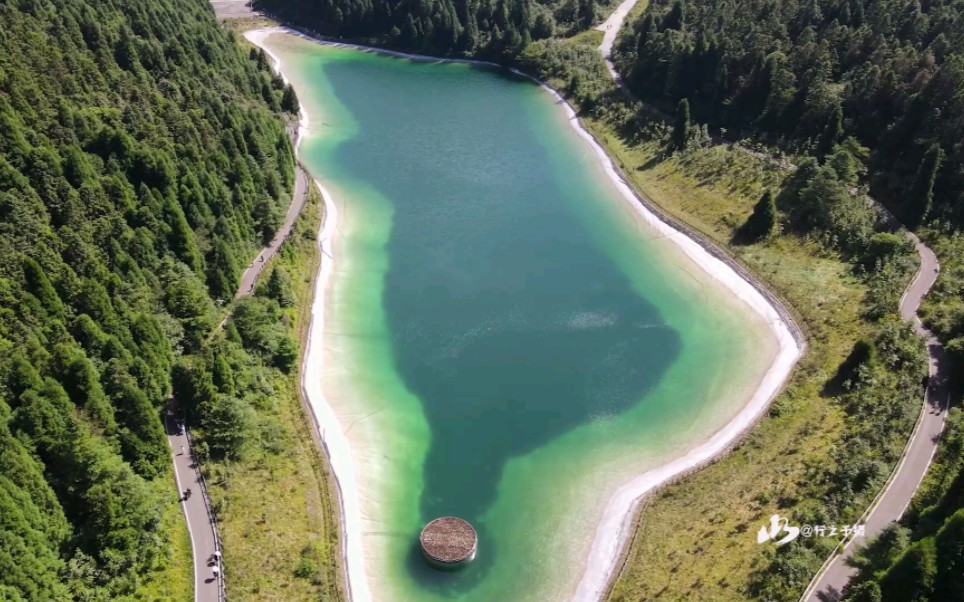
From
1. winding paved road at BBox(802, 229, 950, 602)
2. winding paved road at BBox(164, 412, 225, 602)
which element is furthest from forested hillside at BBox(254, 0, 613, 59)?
winding paved road at BBox(164, 412, 225, 602)

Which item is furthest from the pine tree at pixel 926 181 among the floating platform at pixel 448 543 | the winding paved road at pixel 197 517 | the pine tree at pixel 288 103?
the pine tree at pixel 288 103

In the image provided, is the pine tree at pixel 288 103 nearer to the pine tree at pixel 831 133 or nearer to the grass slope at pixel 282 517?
the grass slope at pixel 282 517

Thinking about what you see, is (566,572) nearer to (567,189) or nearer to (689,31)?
(567,189)

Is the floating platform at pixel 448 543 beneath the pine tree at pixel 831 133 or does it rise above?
beneath

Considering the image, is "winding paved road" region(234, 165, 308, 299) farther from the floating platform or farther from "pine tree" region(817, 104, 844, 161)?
"pine tree" region(817, 104, 844, 161)

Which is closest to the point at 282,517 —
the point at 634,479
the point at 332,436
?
the point at 332,436

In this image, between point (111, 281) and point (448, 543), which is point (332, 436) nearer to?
point (448, 543)
